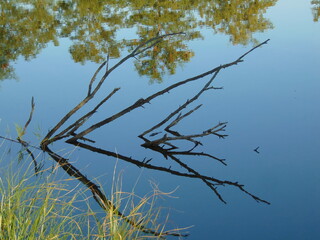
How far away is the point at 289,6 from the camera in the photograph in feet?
33.3

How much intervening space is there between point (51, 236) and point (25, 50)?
6.31 m

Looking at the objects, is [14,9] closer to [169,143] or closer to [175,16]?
[175,16]

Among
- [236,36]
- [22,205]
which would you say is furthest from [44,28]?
[22,205]

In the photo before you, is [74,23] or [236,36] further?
[74,23]

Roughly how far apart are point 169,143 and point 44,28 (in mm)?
6002

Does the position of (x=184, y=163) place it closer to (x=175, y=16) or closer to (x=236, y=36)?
(x=236, y=36)

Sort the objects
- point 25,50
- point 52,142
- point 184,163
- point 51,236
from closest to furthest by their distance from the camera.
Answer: point 51,236 → point 184,163 → point 52,142 → point 25,50

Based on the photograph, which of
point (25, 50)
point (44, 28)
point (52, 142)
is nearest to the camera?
point (52, 142)

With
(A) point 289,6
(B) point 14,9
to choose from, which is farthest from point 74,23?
(A) point 289,6

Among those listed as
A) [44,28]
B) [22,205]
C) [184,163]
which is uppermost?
[44,28]

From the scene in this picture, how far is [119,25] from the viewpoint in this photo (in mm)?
9352

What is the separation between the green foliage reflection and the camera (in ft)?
25.6

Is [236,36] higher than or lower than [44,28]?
lower

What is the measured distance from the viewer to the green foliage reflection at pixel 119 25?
7809 mm
